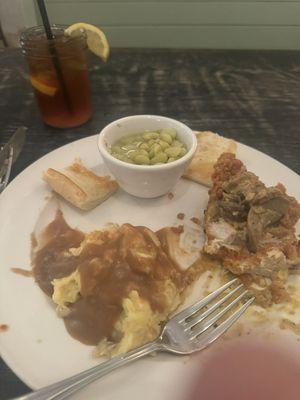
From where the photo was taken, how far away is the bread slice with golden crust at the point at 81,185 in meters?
2.14

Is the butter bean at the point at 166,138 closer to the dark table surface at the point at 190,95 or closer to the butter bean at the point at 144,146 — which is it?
the butter bean at the point at 144,146

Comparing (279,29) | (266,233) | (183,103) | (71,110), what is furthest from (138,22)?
(266,233)

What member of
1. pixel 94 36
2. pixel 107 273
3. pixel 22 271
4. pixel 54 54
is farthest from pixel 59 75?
pixel 107 273

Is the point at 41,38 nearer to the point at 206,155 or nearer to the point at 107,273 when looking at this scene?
the point at 206,155

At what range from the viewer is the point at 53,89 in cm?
279

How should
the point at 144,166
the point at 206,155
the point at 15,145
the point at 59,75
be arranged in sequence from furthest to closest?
the point at 59,75 → the point at 15,145 → the point at 206,155 → the point at 144,166

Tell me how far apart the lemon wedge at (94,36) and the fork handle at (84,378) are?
2.01m

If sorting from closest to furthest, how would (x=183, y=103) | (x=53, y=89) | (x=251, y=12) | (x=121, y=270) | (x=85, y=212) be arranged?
(x=121, y=270)
(x=85, y=212)
(x=53, y=89)
(x=183, y=103)
(x=251, y=12)

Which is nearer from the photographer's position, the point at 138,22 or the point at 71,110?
the point at 71,110

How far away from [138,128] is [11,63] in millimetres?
1910

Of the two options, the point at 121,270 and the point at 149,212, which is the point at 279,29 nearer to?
the point at 149,212

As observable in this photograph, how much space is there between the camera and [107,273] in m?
1.67

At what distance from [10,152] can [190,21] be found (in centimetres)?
341

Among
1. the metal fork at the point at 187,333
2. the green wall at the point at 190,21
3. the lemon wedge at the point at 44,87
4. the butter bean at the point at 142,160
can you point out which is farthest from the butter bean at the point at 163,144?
the green wall at the point at 190,21
